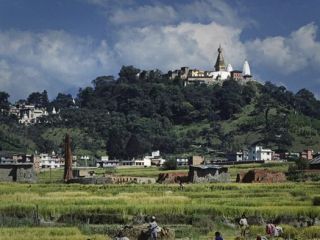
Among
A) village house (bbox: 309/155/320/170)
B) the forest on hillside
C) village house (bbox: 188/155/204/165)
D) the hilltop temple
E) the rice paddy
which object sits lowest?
the rice paddy

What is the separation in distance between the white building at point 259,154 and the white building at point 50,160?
4048cm

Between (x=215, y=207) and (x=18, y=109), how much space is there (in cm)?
15967

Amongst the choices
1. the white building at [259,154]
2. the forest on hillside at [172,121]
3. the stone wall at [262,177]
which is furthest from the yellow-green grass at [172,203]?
the forest on hillside at [172,121]

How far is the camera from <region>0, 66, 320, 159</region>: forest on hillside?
14175cm

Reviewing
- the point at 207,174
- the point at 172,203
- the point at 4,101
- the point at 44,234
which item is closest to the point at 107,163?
the point at 4,101

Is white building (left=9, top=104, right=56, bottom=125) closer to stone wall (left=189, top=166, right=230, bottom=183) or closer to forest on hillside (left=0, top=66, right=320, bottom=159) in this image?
forest on hillside (left=0, top=66, right=320, bottom=159)

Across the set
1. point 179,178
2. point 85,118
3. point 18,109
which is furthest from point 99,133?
point 179,178

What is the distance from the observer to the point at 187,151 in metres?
143

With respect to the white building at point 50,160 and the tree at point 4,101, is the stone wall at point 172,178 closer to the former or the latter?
the white building at point 50,160

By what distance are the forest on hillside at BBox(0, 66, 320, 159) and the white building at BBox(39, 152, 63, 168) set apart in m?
5.00

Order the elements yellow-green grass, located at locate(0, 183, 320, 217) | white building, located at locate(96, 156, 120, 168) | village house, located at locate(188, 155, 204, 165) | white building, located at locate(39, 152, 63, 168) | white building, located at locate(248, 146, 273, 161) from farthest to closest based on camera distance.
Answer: white building, located at locate(39, 152, 63, 168)
white building, located at locate(96, 156, 120, 168)
white building, located at locate(248, 146, 273, 161)
village house, located at locate(188, 155, 204, 165)
yellow-green grass, located at locate(0, 183, 320, 217)

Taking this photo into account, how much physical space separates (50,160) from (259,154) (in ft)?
144

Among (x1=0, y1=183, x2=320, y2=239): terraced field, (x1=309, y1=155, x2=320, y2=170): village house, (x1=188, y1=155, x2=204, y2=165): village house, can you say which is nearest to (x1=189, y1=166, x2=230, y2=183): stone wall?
(x1=309, y1=155, x2=320, y2=170): village house

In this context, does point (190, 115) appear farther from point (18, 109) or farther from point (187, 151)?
point (18, 109)
